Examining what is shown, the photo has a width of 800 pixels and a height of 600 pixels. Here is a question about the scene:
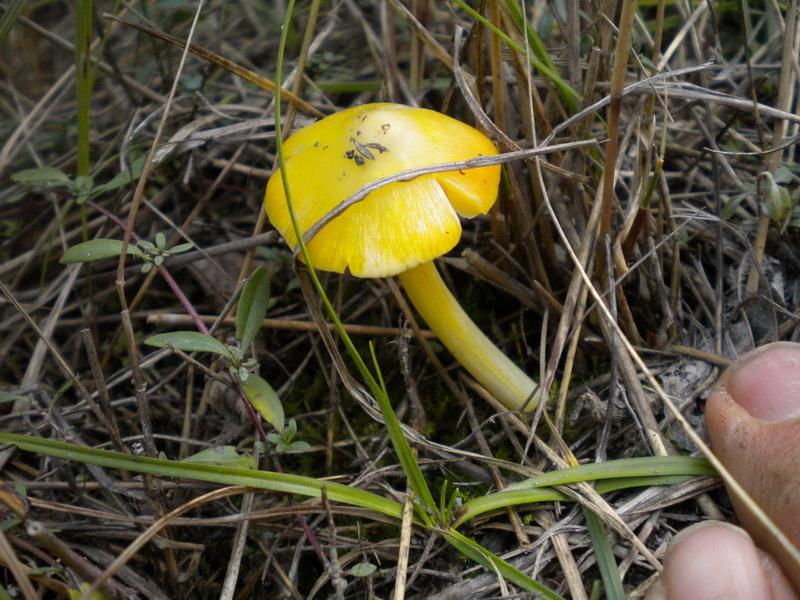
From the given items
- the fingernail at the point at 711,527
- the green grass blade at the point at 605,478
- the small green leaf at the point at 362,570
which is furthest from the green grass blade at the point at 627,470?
the small green leaf at the point at 362,570

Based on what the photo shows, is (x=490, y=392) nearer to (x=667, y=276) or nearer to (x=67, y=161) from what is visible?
(x=667, y=276)

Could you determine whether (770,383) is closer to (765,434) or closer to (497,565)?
(765,434)

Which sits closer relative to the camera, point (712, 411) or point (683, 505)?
point (712, 411)

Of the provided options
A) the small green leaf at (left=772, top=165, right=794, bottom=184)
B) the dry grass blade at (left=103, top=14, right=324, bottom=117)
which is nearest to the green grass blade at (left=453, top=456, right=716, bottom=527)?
the small green leaf at (left=772, top=165, right=794, bottom=184)

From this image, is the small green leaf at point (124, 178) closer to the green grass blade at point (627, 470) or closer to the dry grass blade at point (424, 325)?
the dry grass blade at point (424, 325)

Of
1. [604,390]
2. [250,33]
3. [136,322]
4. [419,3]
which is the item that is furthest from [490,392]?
[250,33]

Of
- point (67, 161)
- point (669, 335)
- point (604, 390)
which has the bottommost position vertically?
point (604, 390)
